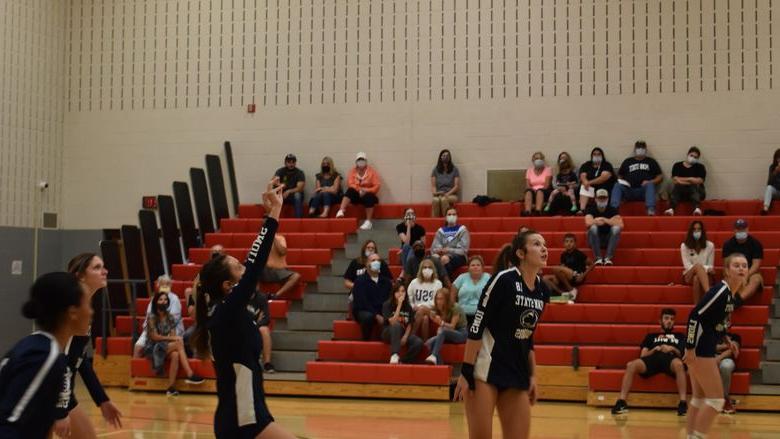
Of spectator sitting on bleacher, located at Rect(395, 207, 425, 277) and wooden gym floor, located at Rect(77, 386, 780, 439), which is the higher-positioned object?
spectator sitting on bleacher, located at Rect(395, 207, 425, 277)

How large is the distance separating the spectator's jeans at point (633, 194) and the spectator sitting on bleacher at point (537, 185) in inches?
46.3

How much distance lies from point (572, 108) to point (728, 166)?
2.94m

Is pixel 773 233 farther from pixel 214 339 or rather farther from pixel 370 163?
pixel 214 339

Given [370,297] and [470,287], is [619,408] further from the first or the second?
[370,297]

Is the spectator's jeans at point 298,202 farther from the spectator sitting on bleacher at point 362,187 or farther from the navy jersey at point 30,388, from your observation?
the navy jersey at point 30,388

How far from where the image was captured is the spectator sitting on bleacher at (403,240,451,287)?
13961 mm

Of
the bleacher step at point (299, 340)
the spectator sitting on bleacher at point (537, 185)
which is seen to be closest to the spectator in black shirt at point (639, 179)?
the spectator sitting on bleacher at point (537, 185)

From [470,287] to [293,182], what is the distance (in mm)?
5507

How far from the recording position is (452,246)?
594 inches

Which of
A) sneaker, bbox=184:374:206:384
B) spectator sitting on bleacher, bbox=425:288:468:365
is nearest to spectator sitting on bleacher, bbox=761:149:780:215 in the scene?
spectator sitting on bleacher, bbox=425:288:468:365

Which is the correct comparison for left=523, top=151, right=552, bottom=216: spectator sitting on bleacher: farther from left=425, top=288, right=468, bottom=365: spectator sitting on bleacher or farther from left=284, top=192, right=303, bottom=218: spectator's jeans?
left=284, top=192, right=303, bottom=218: spectator's jeans

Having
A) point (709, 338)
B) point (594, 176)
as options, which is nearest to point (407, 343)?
point (594, 176)

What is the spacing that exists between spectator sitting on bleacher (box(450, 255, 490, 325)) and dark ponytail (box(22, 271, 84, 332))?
10.1 meters

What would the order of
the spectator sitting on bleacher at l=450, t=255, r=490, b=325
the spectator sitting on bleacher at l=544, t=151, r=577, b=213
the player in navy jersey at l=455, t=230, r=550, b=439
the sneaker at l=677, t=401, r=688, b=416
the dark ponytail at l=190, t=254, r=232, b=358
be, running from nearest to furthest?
the dark ponytail at l=190, t=254, r=232, b=358 < the player in navy jersey at l=455, t=230, r=550, b=439 < the sneaker at l=677, t=401, r=688, b=416 < the spectator sitting on bleacher at l=450, t=255, r=490, b=325 < the spectator sitting on bleacher at l=544, t=151, r=577, b=213
